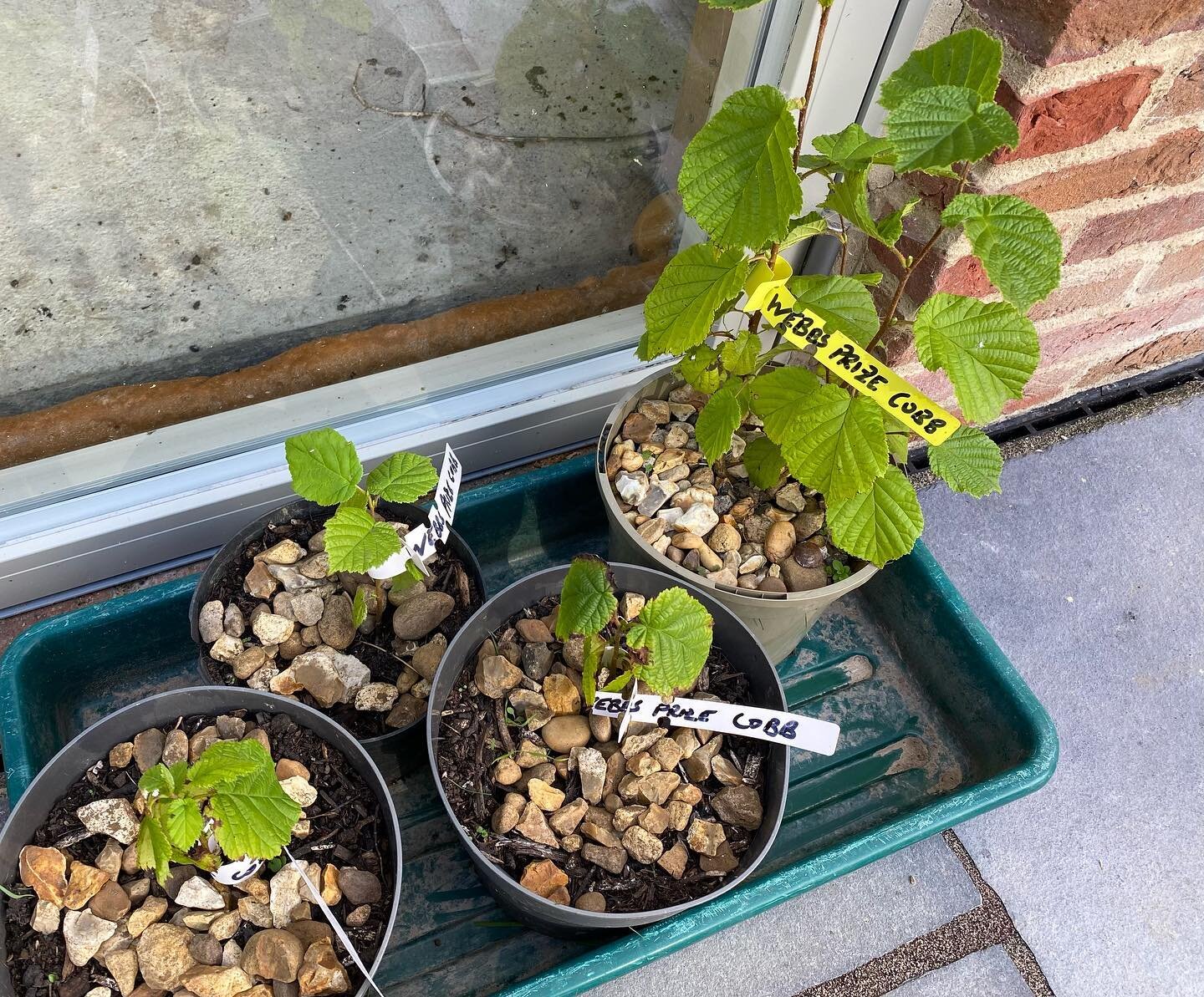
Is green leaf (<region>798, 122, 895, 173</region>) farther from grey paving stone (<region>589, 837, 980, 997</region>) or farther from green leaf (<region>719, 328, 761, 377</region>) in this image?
grey paving stone (<region>589, 837, 980, 997</region>)

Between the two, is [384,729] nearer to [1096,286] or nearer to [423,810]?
[423,810]

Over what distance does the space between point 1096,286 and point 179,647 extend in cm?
137

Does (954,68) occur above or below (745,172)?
above

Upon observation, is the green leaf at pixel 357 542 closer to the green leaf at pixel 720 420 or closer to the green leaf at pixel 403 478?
the green leaf at pixel 403 478

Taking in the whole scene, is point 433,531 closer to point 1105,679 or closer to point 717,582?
point 717,582

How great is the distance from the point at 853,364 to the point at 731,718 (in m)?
0.38

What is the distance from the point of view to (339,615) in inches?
44.6

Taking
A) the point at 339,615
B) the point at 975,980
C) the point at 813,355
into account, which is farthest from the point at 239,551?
the point at 975,980

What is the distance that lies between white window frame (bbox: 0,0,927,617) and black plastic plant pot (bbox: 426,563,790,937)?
39cm

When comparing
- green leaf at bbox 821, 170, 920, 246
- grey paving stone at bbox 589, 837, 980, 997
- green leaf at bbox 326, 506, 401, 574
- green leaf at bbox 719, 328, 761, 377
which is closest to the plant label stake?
green leaf at bbox 326, 506, 401, 574

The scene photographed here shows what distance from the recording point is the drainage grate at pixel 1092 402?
164 centimetres

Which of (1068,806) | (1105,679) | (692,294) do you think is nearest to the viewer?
(692,294)

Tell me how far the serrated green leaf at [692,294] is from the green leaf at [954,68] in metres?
0.20

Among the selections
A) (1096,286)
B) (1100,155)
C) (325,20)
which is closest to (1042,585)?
(1096,286)
